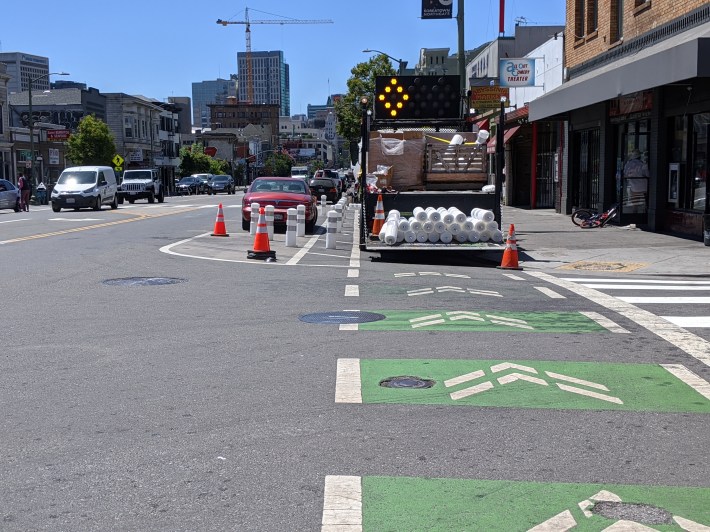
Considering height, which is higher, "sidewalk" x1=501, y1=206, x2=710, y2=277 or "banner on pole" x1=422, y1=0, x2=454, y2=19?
"banner on pole" x1=422, y1=0, x2=454, y2=19

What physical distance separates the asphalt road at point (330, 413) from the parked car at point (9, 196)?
101ft

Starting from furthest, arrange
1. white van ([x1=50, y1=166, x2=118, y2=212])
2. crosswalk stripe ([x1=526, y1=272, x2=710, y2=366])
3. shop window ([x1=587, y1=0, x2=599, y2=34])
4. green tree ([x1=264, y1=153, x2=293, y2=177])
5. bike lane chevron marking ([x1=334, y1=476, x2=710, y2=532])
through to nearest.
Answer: green tree ([x1=264, y1=153, x2=293, y2=177]) → white van ([x1=50, y1=166, x2=118, y2=212]) → shop window ([x1=587, y1=0, x2=599, y2=34]) → crosswalk stripe ([x1=526, y1=272, x2=710, y2=366]) → bike lane chevron marking ([x1=334, y1=476, x2=710, y2=532])

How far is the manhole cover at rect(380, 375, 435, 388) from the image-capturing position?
6859mm

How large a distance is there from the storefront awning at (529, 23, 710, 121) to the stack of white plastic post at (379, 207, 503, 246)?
14.5 feet

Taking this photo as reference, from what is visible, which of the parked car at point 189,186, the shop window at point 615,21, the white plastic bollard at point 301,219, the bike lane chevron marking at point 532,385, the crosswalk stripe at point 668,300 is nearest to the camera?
the bike lane chevron marking at point 532,385

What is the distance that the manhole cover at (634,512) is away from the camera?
4.32 m

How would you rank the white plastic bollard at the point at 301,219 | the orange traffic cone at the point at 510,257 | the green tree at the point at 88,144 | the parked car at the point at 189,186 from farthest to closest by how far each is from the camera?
the green tree at the point at 88,144 → the parked car at the point at 189,186 → the white plastic bollard at the point at 301,219 → the orange traffic cone at the point at 510,257

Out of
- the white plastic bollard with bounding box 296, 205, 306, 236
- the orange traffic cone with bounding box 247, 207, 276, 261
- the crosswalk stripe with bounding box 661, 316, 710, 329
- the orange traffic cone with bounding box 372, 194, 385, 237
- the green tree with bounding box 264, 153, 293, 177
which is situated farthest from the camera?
the green tree with bounding box 264, 153, 293, 177

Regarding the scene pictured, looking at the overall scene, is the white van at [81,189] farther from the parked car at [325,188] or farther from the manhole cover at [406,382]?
the manhole cover at [406,382]

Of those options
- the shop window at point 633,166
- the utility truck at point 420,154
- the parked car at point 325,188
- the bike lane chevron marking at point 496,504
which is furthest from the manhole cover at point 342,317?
the parked car at point 325,188

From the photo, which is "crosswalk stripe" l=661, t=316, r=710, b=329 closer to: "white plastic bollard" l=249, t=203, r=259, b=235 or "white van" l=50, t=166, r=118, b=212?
"white plastic bollard" l=249, t=203, r=259, b=235

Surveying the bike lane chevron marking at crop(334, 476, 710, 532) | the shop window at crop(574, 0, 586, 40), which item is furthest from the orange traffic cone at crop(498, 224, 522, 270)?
the shop window at crop(574, 0, 586, 40)

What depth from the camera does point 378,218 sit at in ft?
58.2

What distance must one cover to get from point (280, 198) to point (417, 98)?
5.09 meters
